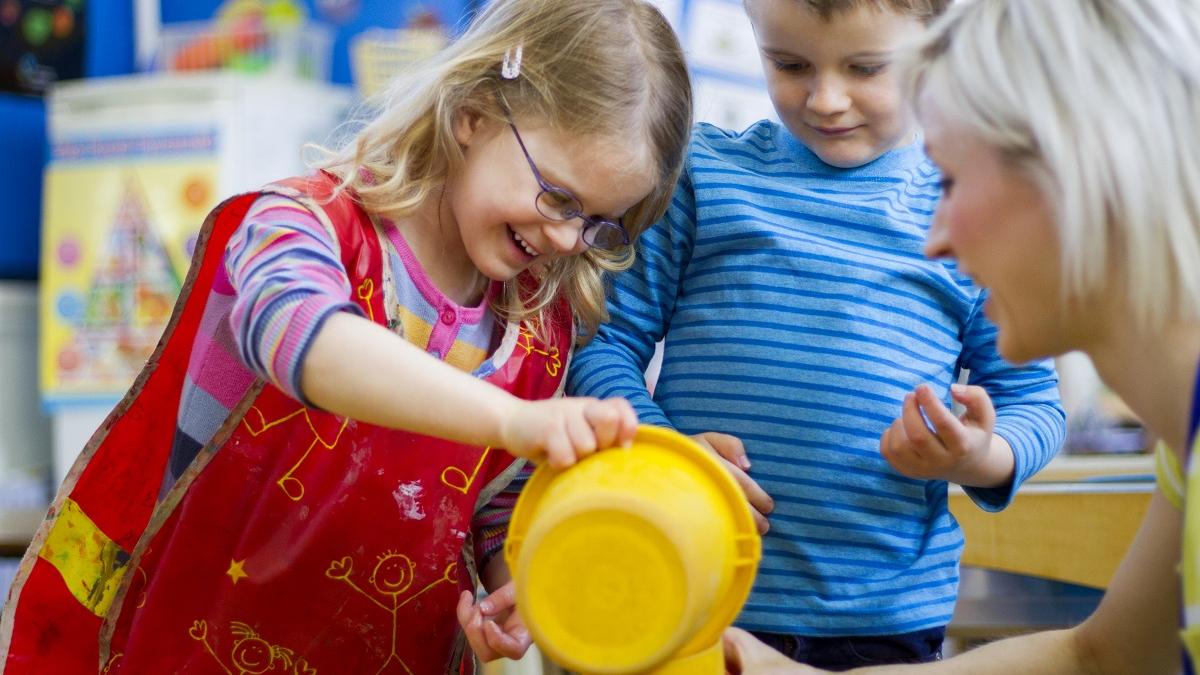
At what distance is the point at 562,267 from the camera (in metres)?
1.26

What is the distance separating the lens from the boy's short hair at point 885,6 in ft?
3.63

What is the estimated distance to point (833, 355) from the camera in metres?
1.19

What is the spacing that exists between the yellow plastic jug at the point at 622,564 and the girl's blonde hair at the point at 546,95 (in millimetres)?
456

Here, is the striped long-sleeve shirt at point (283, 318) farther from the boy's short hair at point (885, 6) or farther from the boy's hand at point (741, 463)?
the boy's short hair at point (885, 6)

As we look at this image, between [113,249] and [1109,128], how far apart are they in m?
3.02

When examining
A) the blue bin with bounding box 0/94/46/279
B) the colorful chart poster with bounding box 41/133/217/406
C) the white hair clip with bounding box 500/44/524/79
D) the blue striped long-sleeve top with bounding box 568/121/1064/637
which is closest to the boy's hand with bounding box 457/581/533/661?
the blue striped long-sleeve top with bounding box 568/121/1064/637

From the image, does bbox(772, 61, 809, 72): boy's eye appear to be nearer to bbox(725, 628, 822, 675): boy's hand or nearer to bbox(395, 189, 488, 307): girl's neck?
bbox(395, 189, 488, 307): girl's neck

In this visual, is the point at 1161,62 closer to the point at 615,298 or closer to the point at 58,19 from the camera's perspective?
the point at 615,298

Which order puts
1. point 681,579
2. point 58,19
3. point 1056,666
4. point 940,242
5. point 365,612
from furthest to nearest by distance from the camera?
1. point 58,19
2. point 365,612
3. point 1056,666
4. point 940,242
5. point 681,579

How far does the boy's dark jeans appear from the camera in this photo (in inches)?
46.1

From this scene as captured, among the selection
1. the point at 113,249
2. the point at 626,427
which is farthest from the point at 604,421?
the point at 113,249

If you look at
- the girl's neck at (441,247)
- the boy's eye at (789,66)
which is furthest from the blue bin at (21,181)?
the boy's eye at (789,66)

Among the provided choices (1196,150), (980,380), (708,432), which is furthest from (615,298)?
(1196,150)

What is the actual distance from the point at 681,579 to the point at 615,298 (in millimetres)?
563
